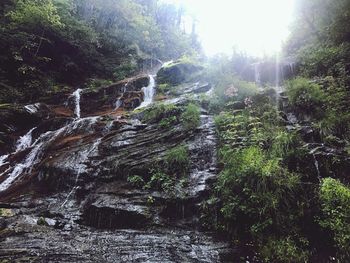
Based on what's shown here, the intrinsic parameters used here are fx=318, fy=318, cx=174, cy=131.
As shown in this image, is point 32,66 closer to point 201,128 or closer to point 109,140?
point 109,140

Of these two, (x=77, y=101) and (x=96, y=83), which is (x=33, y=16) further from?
(x=77, y=101)

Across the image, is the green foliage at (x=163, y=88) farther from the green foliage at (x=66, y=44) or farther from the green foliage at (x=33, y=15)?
the green foliage at (x=33, y=15)

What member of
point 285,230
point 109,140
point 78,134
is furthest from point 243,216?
point 78,134

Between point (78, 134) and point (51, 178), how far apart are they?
2.94 meters

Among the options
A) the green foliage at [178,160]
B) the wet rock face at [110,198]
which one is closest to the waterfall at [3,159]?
the wet rock face at [110,198]

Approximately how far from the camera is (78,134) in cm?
1253

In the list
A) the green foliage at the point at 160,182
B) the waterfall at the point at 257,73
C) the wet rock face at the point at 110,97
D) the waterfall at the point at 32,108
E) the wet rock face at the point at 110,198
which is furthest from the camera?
the wet rock face at the point at 110,97

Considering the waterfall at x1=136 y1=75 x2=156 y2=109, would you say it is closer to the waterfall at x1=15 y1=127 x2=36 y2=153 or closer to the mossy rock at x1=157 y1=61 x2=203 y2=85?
the mossy rock at x1=157 y1=61 x2=203 y2=85

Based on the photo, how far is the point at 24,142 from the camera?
1336 centimetres

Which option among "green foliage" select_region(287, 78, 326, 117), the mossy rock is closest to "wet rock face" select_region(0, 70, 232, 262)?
"green foliage" select_region(287, 78, 326, 117)

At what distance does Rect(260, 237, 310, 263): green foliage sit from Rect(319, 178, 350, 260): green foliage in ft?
2.02

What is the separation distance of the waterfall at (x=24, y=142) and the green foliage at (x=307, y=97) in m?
10.4

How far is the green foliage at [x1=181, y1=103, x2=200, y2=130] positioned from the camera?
10633 mm

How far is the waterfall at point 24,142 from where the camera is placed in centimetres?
1302
